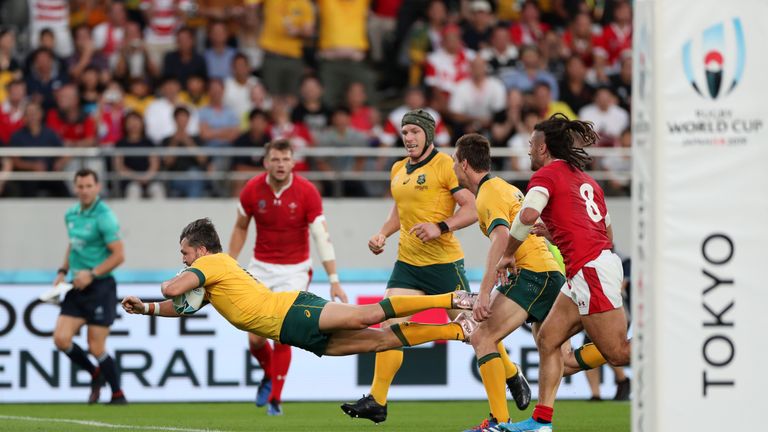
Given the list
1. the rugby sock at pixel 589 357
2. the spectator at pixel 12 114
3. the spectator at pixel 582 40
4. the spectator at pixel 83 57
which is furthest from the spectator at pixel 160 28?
the rugby sock at pixel 589 357

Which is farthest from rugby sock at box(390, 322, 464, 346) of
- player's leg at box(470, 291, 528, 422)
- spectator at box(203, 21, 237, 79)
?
spectator at box(203, 21, 237, 79)

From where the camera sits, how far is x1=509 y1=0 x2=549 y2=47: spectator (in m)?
20.5

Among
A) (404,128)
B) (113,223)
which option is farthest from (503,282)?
(113,223)

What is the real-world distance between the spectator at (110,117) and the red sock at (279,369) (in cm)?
591

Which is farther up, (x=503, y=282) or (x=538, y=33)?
(x=538, y=33)

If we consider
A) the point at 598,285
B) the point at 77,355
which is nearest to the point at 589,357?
the point at 598,285

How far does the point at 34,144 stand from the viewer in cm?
1736

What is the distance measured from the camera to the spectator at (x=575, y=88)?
1934 cm

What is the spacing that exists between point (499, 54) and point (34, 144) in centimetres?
693

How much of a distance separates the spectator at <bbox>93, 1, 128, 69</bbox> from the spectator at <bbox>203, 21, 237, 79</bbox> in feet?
4.27

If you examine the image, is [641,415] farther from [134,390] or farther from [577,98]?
[577,98]

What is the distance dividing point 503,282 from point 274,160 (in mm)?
3871

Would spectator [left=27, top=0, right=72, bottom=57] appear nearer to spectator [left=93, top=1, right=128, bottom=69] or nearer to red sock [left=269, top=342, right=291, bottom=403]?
spectator [left=93, top=1, right=128, bottom=69]

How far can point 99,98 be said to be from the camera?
1831 centimetres
